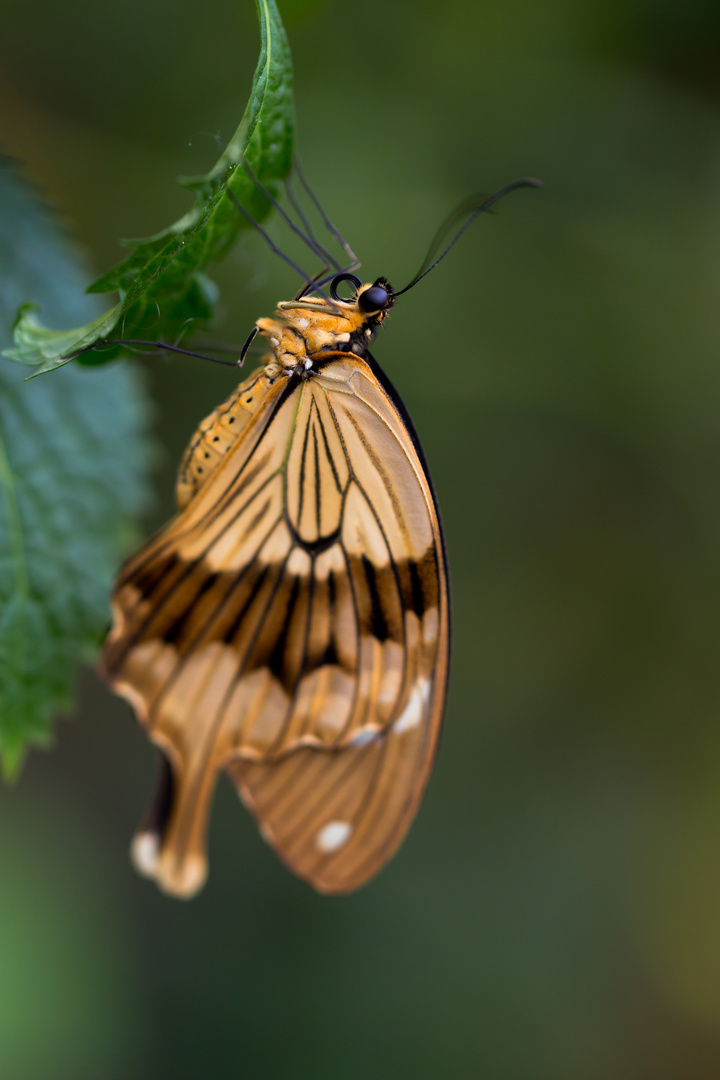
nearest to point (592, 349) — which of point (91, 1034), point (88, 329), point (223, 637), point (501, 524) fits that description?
point (501, 524)

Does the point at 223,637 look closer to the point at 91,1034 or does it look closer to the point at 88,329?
the point at 88,329

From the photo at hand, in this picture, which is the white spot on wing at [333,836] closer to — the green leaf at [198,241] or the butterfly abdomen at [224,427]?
the butterfly abdomen at [224,427]

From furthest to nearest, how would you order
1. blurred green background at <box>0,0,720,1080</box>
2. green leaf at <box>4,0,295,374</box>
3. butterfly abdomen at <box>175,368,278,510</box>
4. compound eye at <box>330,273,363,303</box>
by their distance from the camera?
blurred green background at <box>0,0,720,1080</box>
compound eye at <box>330,273,363,303</box>
butterfly abdomen at <box>175,368,278,510</box>
green leaf at <box>4,0,295,374</box>

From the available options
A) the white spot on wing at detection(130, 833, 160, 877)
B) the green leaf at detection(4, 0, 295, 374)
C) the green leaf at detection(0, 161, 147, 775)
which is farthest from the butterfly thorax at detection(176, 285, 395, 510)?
the white spot on wing at detection(130, 833, 160, 877)

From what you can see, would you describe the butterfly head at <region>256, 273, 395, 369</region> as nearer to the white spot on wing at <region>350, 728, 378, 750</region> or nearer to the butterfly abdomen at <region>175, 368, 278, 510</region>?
the butterfly abdomen at <region>175, 368, 278, 510</region>

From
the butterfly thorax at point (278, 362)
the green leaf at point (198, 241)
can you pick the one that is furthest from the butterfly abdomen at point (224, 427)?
the green leaf at point (198, 241)

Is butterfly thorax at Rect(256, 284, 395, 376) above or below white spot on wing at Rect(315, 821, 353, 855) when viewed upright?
above
